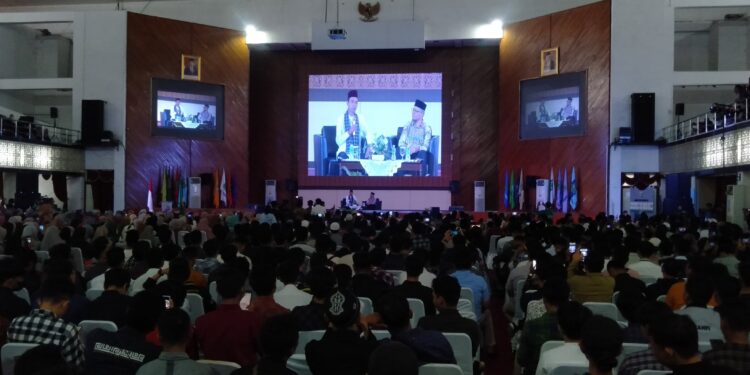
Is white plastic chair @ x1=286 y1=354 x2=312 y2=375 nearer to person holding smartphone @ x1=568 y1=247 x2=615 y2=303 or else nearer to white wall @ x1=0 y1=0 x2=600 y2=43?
person holding smartphone @ x1=568 y1=247 x2=615 y2=303

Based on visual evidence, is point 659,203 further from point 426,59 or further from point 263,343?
point 263,343

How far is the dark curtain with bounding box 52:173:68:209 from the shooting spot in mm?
22750

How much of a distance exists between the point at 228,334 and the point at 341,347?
98 centimetres

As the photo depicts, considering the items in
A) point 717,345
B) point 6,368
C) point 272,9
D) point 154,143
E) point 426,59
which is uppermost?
point 272,9

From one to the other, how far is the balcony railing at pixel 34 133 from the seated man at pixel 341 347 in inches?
720

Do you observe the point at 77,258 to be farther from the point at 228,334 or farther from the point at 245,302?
the point at 228,334

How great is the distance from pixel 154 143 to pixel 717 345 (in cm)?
2137

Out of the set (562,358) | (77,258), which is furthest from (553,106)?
(562,358)

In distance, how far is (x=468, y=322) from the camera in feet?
14.3

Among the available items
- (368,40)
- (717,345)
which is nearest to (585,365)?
(717,345)

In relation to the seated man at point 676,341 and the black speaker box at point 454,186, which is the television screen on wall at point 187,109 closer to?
the black speaker box at point 454,186

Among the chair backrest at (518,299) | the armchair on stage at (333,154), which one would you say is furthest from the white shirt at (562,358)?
the armchair on stage at (333,154)

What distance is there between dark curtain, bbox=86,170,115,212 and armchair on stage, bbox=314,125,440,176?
21.8ft

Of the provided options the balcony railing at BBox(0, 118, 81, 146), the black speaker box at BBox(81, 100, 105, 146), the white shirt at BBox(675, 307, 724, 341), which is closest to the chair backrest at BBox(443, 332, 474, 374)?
the white shirt at BBox(675, 307, 724, 341)
